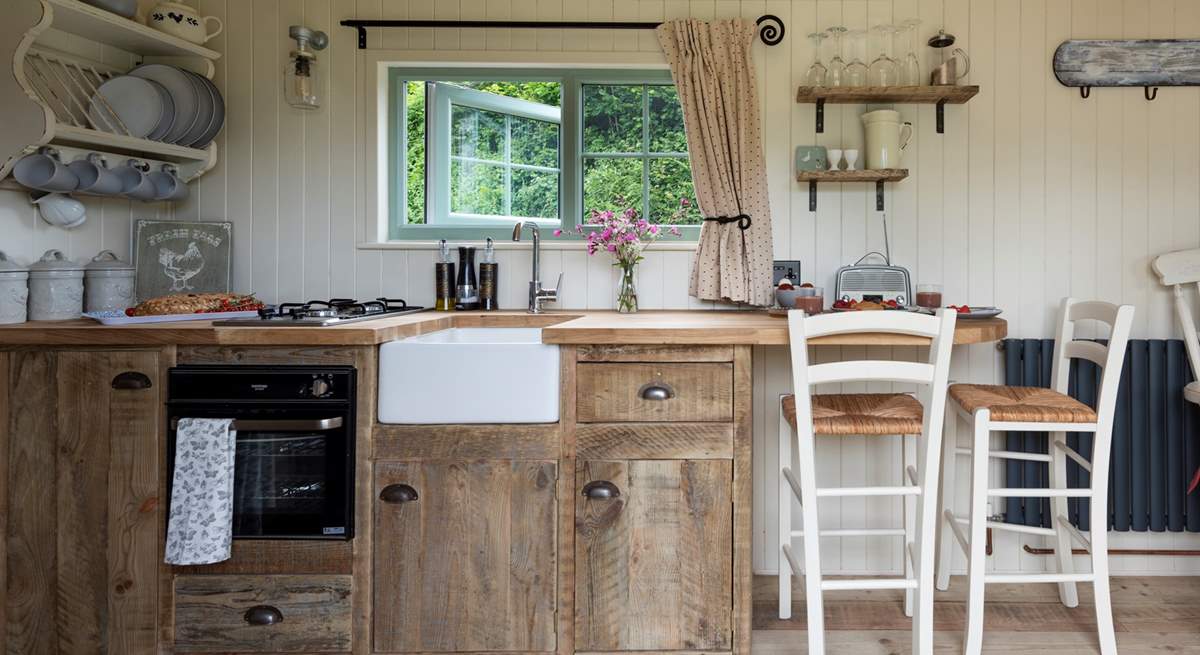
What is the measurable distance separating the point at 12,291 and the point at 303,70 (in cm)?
115

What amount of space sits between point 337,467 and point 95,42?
1744 mm

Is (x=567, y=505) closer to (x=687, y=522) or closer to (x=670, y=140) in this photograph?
(x=687, y=522)

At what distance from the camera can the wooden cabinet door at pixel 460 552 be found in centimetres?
189

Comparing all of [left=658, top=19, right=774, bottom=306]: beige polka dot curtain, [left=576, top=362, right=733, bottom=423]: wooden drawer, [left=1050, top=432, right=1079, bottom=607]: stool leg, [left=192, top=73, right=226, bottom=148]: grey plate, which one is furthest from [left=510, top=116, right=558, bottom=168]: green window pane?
[left=1050, top=432, right=1079, bottom=607]: stool leg

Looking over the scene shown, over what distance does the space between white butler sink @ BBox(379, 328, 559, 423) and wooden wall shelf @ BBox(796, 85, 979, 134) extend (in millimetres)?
1431

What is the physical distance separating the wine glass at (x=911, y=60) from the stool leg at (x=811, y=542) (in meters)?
1.51

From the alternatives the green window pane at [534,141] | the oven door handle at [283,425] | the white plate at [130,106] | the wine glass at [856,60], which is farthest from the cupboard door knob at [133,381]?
the wine glass at [856,60]

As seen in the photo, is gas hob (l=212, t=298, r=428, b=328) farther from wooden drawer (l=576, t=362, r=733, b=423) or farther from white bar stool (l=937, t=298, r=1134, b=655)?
white bar stool (l=937, t=298, r=1134, b=655)

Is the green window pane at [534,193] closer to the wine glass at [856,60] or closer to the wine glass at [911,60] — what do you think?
the wine glass at [856,60]

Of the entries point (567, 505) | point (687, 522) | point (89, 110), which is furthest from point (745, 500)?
point (89, 110)

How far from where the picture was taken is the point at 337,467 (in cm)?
186

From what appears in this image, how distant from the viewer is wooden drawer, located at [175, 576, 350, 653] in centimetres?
188

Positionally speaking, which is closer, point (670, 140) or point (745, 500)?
point (745, 500)

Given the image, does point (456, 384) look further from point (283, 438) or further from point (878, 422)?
point (878, 422)
